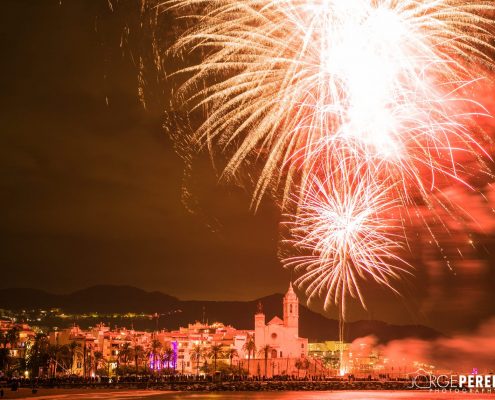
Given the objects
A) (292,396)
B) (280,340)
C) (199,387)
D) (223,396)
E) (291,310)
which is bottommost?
(199,387)

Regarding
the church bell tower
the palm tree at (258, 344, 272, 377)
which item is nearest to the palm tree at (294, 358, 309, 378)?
the palm tree at (258, 344, 272, 377)

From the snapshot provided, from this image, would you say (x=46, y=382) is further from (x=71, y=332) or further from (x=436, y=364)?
(x=436, y=364)

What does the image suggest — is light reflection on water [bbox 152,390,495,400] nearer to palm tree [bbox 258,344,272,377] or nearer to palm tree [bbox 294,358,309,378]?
palm tree [bbox 294,358,309,378]

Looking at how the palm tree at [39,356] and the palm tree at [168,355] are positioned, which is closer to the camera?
the palm tree at [39,356]

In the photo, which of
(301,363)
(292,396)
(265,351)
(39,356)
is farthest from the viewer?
(265,351)

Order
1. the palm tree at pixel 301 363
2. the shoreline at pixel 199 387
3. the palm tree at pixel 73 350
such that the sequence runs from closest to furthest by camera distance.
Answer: the shoreline at pixel 199 387
the palm tree at pixel 73 350
the palm tree at pixel 301 363

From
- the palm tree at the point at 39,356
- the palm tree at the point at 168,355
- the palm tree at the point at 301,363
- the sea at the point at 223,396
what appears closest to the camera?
the sea at the point at 223,396

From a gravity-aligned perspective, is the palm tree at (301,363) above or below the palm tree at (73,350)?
below

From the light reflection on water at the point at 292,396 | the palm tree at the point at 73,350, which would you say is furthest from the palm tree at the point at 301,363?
the light reflection on water at the point at 292,396

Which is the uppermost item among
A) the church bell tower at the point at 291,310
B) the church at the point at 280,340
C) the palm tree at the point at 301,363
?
the church bell tower at the point at 291,310

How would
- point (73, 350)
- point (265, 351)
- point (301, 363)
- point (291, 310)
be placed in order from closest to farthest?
point (73, 350)
point (301, 363)
point (265, 351)
point (291, 310)

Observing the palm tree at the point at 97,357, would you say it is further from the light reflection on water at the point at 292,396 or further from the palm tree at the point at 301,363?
→ the light reflection on water at the point at 292,396

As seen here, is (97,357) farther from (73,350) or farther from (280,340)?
(280,340)

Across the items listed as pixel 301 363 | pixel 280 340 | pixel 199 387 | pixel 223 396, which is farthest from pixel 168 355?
pixel 223 396
